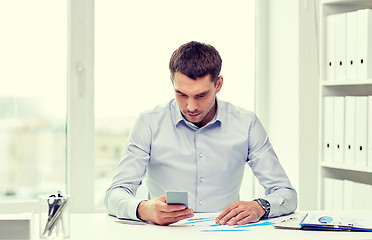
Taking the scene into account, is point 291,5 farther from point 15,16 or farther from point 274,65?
point 15,16

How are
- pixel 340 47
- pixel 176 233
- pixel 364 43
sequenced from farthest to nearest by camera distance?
1. pixel 340 47
2. pixel 364 43
3. pixel 176 233

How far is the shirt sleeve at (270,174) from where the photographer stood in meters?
2.18

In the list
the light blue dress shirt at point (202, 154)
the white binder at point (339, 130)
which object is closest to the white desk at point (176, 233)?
the light blue dress shirt at point (202, 154)

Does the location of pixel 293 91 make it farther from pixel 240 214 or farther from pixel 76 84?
pixel 240 214

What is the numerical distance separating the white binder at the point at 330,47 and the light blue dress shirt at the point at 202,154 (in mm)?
807

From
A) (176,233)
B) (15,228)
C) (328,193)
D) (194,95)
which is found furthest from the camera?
(328,193)

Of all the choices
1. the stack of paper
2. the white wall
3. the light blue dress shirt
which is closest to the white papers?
the light blue dress shirt

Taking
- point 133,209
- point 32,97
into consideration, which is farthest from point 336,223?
point 32,97

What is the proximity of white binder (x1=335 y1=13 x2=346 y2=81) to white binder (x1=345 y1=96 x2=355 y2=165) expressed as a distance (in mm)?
137

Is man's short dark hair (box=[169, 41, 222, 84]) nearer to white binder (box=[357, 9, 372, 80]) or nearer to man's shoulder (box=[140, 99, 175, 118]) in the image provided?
man's shoulder (box=[140, 99, 175, 118])

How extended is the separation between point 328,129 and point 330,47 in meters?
0.44

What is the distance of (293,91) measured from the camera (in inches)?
136

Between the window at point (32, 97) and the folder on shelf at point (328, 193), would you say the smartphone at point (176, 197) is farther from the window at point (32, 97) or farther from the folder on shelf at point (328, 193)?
the window at point (32, 97)

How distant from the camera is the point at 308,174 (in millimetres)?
3455
